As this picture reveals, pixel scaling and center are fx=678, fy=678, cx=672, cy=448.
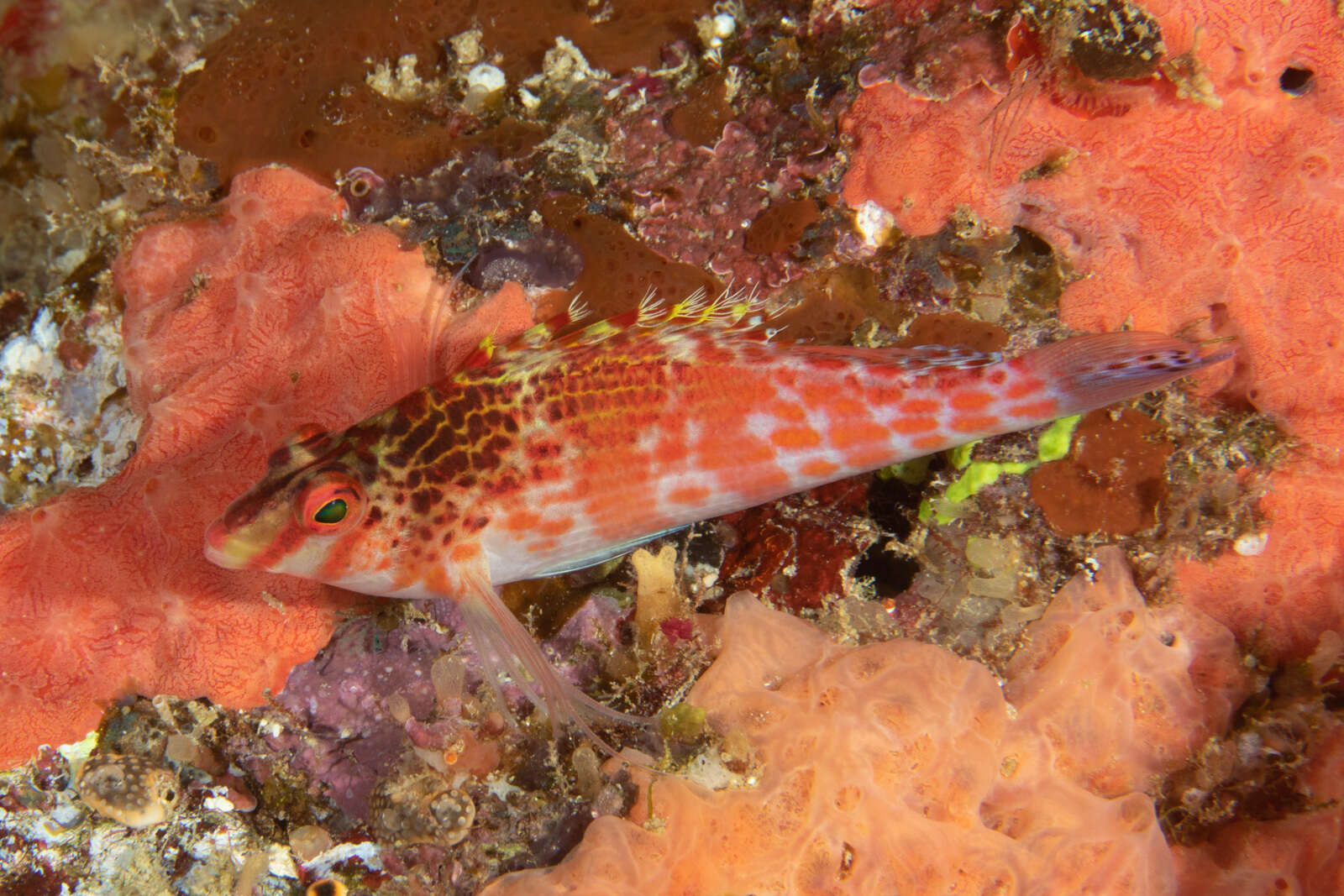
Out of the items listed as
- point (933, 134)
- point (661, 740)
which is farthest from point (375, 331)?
point (933, 134)

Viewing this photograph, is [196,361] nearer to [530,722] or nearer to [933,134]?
[530,722]

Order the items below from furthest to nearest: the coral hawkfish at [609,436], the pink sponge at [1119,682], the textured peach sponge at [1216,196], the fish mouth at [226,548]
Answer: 1. the pink sponge at [1119,682]
2. the textured peach sponge at [1216,196]
3. the coral hawkfish at [609,436]
4. the fish mouth at [226,548]

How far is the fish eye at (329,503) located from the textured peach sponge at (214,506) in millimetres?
762

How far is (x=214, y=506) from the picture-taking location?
3664 mm

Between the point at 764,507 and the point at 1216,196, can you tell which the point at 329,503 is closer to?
the point at 764,507

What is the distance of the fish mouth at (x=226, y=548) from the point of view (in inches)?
115

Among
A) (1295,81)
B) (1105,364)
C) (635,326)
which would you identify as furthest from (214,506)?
(1295,81)

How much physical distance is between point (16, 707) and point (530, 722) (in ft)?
9.20

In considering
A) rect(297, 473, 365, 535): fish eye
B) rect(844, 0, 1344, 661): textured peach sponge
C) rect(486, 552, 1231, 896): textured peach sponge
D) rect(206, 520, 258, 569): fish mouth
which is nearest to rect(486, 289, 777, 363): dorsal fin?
rect(297, 473, 365, 535): fish eye

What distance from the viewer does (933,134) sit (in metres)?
3.56

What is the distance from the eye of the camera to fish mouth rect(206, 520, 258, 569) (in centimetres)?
292

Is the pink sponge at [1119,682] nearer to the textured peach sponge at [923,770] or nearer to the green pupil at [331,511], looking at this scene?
the textured peach sponge at [923,770]

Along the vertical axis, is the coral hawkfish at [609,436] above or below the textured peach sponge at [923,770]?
above

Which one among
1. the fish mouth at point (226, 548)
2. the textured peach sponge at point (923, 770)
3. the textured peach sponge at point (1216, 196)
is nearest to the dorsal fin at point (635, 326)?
the textured peach sponge at point (1216, 196)
